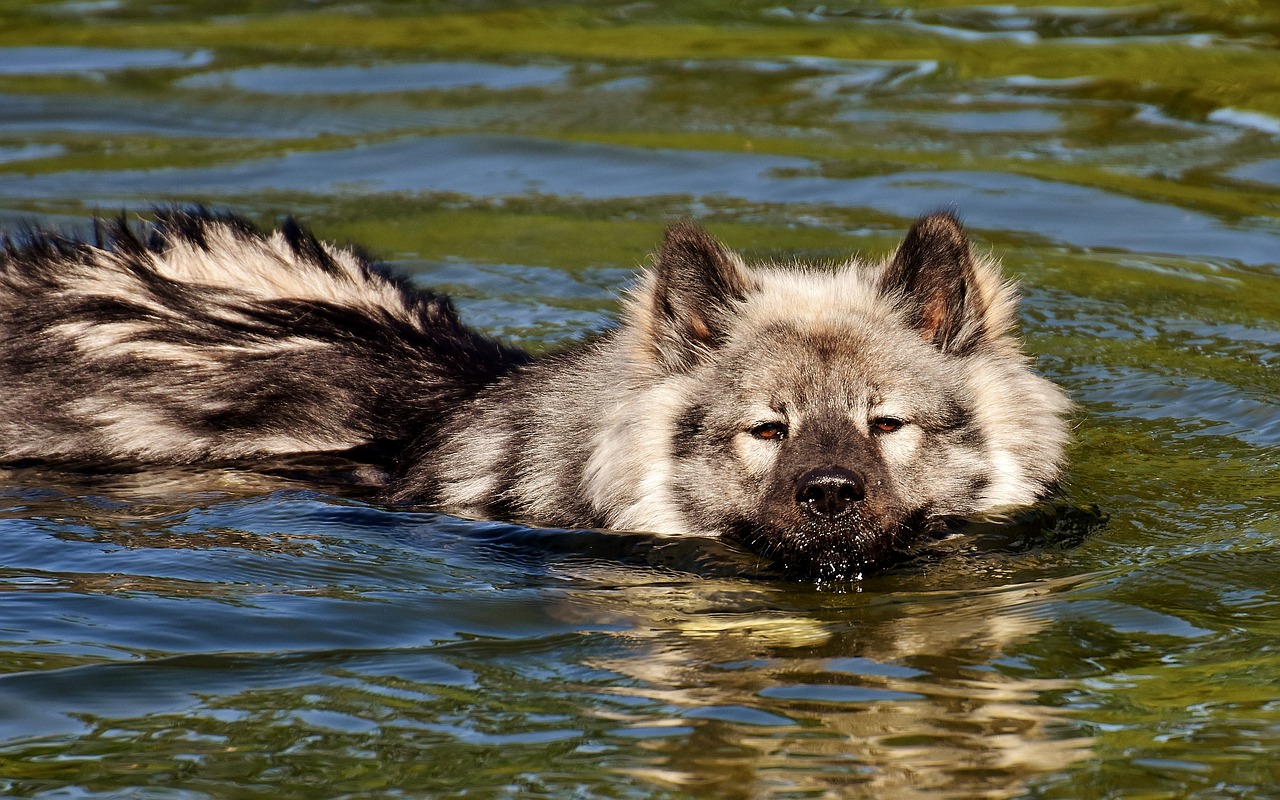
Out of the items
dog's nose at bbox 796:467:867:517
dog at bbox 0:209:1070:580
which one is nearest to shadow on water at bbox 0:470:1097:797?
dog at bbox 0:209:1070:580

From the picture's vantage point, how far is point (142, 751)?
4.89 metres

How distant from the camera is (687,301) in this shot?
6.87m

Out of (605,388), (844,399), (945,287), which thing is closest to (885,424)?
(844,399)

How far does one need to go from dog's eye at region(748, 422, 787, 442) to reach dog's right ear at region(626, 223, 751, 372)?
0.48m

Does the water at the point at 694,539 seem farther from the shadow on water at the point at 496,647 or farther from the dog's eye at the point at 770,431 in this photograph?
the dog's eye at the point at 770,431

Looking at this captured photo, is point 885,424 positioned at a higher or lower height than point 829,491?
higher

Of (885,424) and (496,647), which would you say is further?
(885,424)

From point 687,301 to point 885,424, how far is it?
37.9 inches

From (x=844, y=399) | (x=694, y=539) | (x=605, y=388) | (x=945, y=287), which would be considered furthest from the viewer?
(x=605, y=388)

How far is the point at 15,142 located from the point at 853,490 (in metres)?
10.2

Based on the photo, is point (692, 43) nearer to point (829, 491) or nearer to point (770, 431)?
point (770, 431)

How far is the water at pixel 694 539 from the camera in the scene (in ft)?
16.1

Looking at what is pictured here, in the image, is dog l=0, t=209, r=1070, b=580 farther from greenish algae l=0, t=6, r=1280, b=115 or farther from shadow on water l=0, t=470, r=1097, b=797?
greenish algae l=0, t=6, r=1280, b=115

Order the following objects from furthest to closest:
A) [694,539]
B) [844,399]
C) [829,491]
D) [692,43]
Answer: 1. [692,43]
2. [694,539]
3. [844,399]
4. [829,491]
